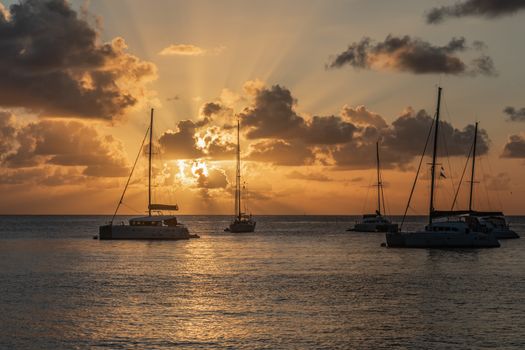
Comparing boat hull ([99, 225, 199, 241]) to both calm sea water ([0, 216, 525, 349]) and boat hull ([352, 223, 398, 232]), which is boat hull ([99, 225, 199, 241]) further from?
boat hull ([352, 223, 398, 232])

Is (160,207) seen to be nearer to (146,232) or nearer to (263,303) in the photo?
(146,232)

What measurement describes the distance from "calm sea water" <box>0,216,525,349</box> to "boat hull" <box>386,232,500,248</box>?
726cm

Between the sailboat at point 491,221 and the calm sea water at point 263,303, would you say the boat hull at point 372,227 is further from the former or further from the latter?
the calm sea water at point 263,303

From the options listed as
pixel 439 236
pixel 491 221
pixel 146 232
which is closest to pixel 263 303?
pixel 439 236

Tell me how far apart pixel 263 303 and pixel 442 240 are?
5312 centimetres

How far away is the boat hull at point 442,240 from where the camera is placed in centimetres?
9775

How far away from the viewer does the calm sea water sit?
37906 mm

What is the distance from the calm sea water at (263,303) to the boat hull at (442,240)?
726 cm

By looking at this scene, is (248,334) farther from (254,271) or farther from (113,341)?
(254,271)

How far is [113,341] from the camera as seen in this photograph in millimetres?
37094

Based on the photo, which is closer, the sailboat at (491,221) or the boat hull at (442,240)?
the boat hull at (442,240)

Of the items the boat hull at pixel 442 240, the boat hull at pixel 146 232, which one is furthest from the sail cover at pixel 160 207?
the boat hull at pixel 442 240

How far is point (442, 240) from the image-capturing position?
97688 mm

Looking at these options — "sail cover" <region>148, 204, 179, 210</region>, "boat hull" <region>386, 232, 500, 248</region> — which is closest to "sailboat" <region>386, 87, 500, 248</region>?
"boat hull" <region>386, 232, 500, 248</region>
